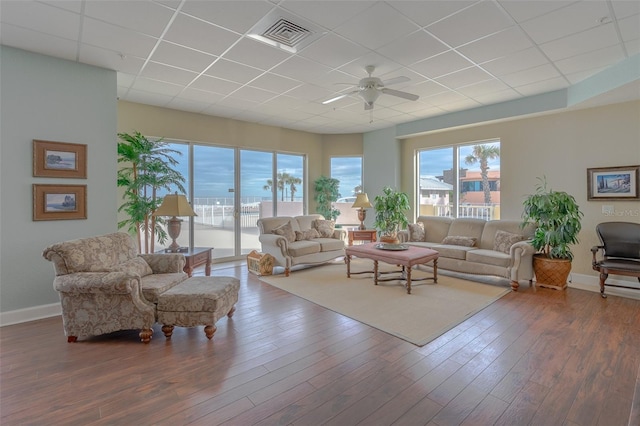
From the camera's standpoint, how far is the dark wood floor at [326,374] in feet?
6.37

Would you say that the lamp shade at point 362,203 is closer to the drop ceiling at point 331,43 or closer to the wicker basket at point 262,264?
the wicker basket at point 262,264

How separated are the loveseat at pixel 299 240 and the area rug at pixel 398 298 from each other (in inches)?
12.2

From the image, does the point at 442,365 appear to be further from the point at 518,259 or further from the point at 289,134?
the point at 289,134

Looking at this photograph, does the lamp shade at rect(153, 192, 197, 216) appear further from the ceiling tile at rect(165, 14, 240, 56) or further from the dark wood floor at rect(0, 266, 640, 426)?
the ceiling tile at rect(165, 14, 240, 56)

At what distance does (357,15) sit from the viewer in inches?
112

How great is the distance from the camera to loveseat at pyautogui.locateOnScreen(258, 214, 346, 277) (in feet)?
18.2

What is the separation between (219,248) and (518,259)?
5582 mm

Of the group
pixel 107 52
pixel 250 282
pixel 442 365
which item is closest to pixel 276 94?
pixel 107 52

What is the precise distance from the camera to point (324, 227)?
6.55m

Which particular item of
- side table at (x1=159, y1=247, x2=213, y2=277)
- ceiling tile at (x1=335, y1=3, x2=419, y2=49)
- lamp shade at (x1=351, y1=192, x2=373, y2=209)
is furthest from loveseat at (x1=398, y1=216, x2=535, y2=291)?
side table at (x1=159, y1=247, x2=213, y2=277)

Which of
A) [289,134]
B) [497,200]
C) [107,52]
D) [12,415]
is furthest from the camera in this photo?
[289,134]

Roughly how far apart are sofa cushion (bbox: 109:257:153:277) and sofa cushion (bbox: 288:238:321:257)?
248 centimetres

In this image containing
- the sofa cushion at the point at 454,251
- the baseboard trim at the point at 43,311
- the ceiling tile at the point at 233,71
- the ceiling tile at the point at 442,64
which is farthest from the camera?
the sofa cushion at the point at 454,251

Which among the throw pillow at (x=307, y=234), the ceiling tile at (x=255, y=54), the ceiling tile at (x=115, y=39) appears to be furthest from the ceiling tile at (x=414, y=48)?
the throw pillow at (x=307, y=234)
